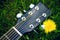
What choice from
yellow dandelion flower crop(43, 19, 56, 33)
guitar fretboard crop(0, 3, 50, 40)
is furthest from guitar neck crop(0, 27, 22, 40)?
yellow dandelion flower crop(43, 19, 56, 33)

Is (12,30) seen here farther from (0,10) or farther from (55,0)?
(55,0)

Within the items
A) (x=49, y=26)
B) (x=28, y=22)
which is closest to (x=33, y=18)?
(x=28, y=22)

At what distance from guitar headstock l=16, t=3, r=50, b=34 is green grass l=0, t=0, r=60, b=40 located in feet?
0.16

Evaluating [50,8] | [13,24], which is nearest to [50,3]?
[50,8]

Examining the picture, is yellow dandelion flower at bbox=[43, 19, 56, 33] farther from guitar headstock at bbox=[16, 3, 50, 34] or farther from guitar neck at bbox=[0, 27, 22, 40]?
guitar neck at bbox=[0, 27, 22, 40]

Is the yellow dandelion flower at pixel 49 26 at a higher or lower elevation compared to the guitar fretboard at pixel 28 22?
lower

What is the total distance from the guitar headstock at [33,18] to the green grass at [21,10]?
0.05 m

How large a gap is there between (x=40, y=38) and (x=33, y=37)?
0.07 metres

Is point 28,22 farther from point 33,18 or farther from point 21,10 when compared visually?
point 21,10

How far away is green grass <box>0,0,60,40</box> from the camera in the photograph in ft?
6.86

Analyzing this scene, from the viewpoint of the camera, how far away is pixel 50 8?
2170mm

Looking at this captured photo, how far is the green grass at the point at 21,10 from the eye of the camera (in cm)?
209

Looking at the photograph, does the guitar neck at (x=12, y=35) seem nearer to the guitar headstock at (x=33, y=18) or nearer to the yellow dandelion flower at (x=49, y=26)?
the guitar headstock at (x=33, y=18)

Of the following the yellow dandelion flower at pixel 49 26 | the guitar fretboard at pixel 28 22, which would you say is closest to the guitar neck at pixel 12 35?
the guitar fretboard at pixel 28 22
